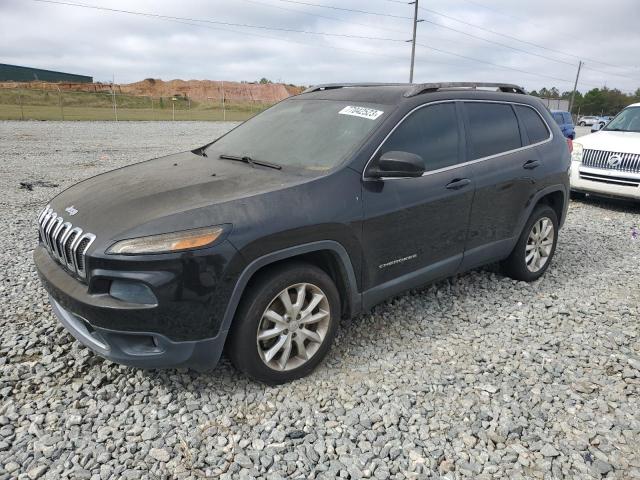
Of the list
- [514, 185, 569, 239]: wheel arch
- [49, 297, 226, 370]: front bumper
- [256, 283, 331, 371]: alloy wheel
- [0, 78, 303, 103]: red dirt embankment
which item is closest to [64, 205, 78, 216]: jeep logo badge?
[49, 297, 226, 370]: front bumper

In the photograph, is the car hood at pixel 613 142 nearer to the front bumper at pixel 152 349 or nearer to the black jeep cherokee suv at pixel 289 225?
the black jeep cherokee suv at pixel 289 225

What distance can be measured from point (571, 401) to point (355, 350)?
1.41 meters

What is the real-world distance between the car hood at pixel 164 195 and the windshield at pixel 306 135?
0.20 meters

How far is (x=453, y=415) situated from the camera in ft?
9.25

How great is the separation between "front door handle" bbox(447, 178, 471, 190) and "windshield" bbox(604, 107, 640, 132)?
683 centimetres

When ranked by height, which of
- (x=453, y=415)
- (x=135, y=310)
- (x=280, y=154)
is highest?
(x=280, y=154)

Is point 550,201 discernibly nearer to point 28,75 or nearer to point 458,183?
point 458,183

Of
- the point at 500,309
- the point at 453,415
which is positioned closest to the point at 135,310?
the point at 453,415

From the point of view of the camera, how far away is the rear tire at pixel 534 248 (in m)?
4.59

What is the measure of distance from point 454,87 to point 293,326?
244 cm

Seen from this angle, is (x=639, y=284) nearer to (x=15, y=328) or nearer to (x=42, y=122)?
(x=15, y=328)

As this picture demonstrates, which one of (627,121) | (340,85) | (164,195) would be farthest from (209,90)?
(164,195)

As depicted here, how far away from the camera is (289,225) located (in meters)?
2.78

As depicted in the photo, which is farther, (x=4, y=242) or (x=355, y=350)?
(x=4, y=242)
